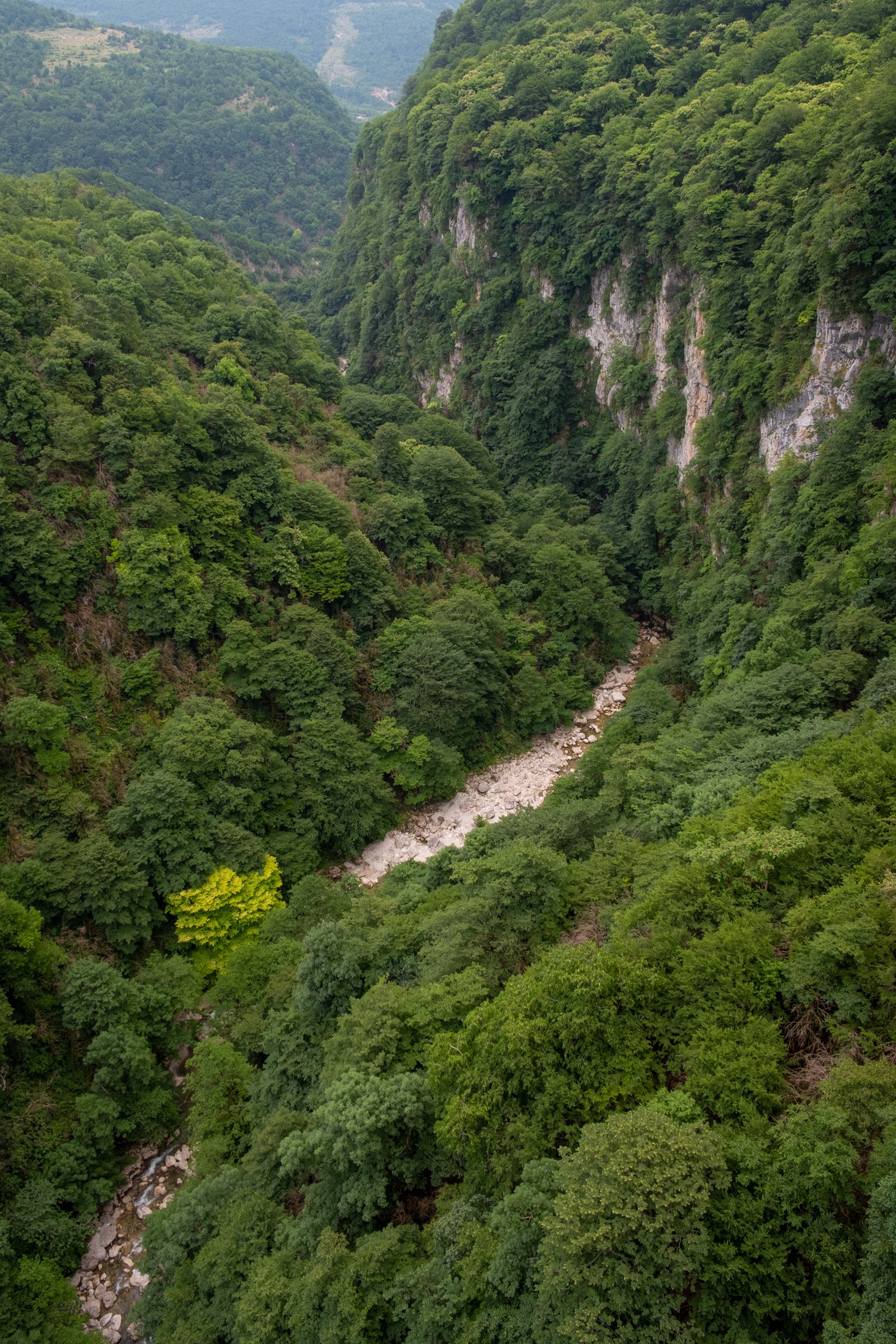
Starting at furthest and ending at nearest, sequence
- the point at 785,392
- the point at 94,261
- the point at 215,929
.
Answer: the point at 94,261, the point at 785,392, the point at 215,929

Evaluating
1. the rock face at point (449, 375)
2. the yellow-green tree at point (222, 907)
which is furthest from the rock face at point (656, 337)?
the yellow-green tree at point (222, 907)

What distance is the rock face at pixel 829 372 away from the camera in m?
28.3

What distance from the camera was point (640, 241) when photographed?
46719 millimetres

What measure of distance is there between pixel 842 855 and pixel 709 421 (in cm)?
3107

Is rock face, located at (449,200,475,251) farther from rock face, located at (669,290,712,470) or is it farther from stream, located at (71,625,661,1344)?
stream, located at (71,625,661,1344)

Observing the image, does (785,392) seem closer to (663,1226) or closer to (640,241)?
(640,241)

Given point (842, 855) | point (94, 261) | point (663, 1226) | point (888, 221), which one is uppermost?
point (888, 221)

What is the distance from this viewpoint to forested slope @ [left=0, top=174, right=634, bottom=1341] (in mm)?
20297

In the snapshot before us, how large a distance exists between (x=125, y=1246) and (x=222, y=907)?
8.94 metres

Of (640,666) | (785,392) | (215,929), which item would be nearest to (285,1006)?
(215,929)

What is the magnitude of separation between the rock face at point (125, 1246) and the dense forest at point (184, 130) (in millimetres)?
96353

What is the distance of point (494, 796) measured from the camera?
109 ft

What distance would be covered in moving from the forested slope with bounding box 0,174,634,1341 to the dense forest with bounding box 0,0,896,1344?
0.59 feet

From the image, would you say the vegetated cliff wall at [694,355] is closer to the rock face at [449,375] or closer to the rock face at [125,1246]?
the rock face at [449,375]
